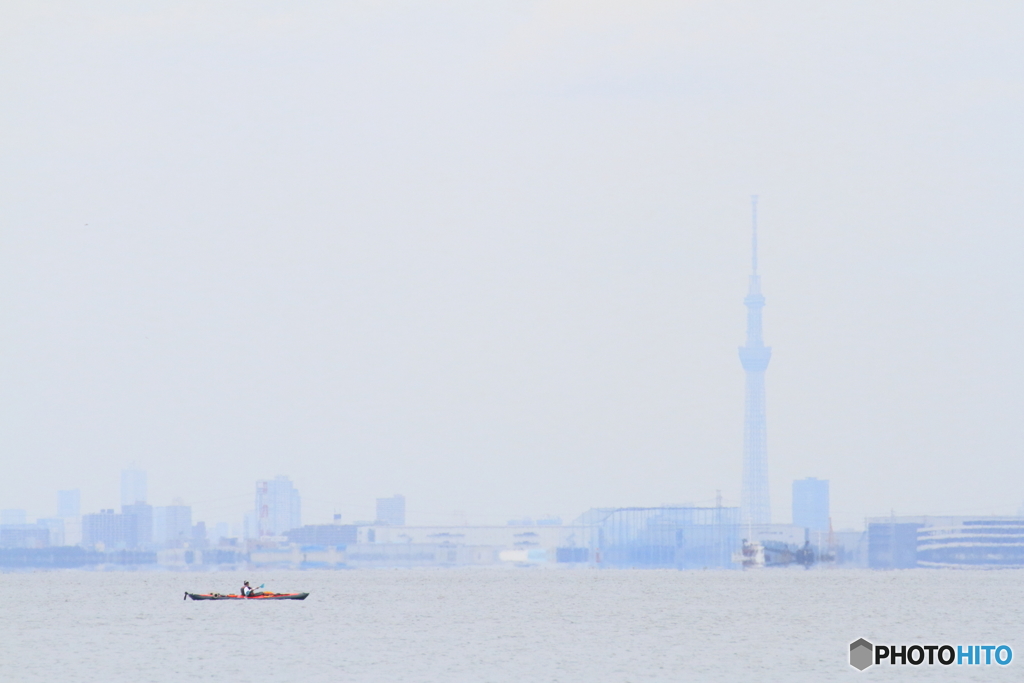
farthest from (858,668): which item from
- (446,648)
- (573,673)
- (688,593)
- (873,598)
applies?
(688,593)

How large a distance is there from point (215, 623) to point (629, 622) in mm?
32447

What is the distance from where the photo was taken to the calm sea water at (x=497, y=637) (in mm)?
77375

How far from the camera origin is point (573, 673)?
76062 millimetres

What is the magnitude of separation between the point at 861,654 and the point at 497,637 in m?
26.5

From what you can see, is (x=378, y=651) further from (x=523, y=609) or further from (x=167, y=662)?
(x=523, y=609)

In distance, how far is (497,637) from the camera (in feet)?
333

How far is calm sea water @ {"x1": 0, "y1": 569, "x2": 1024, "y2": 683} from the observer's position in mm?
77375

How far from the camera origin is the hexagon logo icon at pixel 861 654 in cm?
7858
